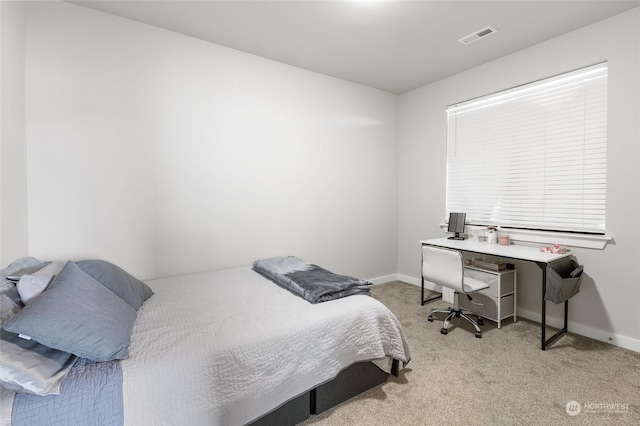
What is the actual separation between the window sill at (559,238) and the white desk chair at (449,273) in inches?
27.6

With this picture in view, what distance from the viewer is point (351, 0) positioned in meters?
2.22

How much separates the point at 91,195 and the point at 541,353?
3851 millimetres

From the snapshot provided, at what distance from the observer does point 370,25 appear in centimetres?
255

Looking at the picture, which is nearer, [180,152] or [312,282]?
[312,282]

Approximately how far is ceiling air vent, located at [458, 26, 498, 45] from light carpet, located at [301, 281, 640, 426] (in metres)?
2.76

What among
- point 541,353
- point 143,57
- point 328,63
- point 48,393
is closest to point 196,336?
point 48,393

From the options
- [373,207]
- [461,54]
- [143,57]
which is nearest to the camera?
[143,57]

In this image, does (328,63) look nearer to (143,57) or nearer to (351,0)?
(351,0)

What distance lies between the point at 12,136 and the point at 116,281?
1170 mm

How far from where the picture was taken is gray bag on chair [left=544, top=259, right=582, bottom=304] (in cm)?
232

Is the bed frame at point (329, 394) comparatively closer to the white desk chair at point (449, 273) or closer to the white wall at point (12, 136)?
the white desk chair at point (449, 273)

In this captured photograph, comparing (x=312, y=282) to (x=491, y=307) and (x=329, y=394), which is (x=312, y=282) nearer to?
(x=329, y=394)

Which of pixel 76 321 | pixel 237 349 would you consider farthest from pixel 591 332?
pixel 76 321

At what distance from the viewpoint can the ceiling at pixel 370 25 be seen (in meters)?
2.28
